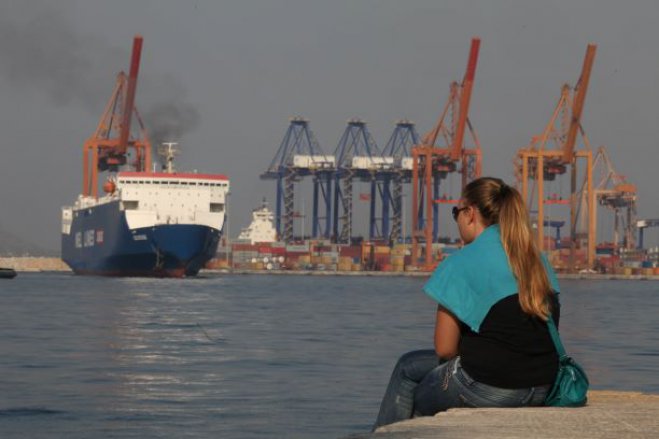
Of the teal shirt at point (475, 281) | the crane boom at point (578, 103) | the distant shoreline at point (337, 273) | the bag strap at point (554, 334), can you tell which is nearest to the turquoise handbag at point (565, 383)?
the bag strap at point (554, 334)

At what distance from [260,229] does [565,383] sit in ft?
448

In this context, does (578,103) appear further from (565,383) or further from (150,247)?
(565,383)

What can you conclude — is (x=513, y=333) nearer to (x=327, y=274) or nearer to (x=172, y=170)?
(x=172, y=170)

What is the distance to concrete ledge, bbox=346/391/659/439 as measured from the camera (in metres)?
4.73

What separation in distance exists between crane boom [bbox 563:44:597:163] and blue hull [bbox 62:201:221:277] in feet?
102

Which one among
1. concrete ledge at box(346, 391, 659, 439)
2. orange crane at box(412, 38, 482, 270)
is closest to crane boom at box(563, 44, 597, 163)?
orange crane at box(412, 38, 482, 270)

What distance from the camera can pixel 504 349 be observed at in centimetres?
543

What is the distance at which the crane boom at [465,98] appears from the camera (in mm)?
86750

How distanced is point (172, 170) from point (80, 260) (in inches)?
374

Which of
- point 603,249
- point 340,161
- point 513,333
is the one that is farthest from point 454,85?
point 513,333

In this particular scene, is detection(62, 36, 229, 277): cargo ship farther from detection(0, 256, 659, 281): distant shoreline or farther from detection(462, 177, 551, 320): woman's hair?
detection(462, 177, 551, 320): woman's hair

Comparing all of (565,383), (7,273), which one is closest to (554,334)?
(565,383)

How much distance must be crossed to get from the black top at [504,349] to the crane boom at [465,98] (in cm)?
8172

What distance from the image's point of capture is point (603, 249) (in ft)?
434
